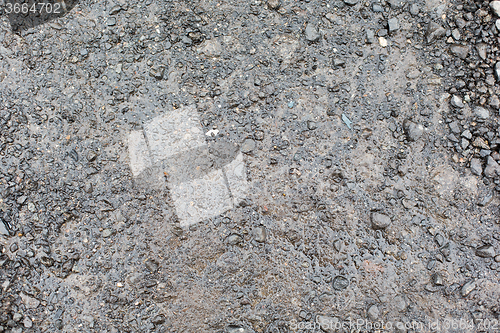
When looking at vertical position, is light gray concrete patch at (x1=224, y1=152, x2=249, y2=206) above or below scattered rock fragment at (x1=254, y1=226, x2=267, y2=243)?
above

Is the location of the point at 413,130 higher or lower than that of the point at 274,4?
lower

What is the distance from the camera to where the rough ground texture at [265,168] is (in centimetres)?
199

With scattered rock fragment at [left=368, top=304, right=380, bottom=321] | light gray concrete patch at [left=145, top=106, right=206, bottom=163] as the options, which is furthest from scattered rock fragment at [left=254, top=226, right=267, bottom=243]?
scattered rock fragment at [left=368, top=304, right=380, bottom=321]

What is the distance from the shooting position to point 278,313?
1979 mm

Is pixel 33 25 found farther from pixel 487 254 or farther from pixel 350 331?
pixel 487 254

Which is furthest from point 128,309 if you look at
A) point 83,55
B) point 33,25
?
point 33,25

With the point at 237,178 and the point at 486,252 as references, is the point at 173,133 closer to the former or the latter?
the point at 237,178

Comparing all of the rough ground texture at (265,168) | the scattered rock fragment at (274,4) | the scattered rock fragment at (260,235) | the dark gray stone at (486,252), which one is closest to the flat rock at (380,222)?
the rough ground texture at (265,168)

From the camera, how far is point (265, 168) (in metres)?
2.06

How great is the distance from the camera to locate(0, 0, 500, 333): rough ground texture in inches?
78.3

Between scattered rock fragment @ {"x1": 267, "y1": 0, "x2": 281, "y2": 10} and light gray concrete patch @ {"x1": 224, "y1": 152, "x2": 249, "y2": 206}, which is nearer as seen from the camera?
light gray concrete patch @ {"x1": 224, "y1": 152, "x2": 249, "y2": 206}

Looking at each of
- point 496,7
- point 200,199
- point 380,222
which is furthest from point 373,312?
point 496,7

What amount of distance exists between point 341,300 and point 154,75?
1908 millimetres

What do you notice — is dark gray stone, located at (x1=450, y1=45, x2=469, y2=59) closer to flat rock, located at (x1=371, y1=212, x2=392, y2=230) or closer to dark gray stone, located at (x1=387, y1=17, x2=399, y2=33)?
dark gray stone, located at (x1=387, y1=17, x2=399, y2=33)
